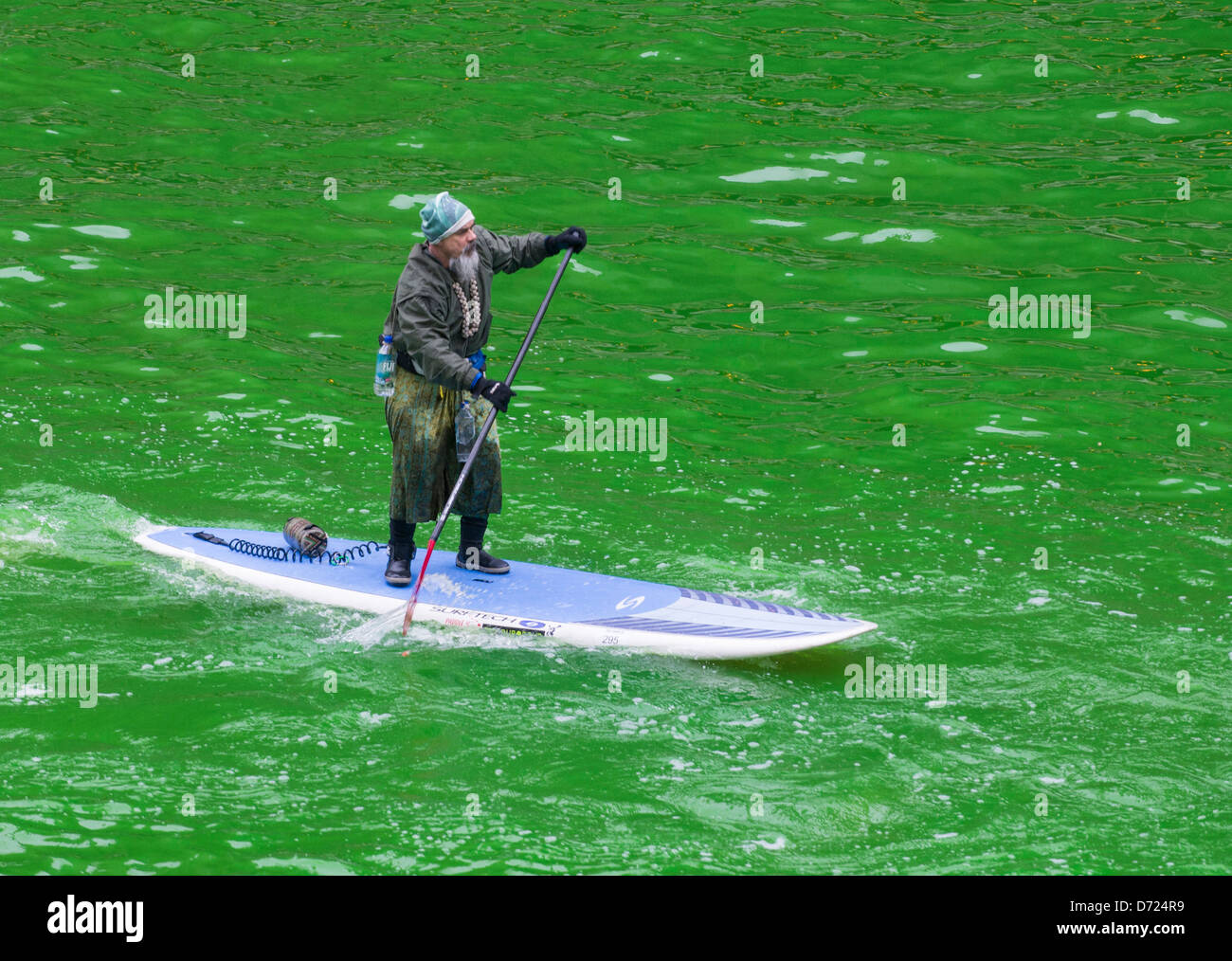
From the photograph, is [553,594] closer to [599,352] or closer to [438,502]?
[438,502]

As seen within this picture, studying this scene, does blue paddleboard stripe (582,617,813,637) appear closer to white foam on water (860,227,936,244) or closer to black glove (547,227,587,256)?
black glove (547,227,587,256)

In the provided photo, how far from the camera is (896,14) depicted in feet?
73.4

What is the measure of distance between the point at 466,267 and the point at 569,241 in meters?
0.60

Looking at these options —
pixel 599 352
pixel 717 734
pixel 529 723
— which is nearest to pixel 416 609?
pixel 529 723

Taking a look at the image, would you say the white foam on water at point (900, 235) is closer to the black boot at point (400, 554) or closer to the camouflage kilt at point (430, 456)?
the camouflage kilt at point (430, 456)

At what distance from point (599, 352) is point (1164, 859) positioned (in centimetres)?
864

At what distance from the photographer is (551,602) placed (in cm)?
830

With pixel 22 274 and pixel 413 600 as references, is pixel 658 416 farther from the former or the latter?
pixel 22 274

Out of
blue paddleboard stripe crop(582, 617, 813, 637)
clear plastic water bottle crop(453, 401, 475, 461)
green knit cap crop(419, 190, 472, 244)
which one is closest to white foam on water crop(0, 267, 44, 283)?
clear plastic water bottle crop(453, 401, 475, 461)

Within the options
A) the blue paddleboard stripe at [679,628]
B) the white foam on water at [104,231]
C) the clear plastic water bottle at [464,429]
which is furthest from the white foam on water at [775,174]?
the blue paddleboard stripe at [679,628]

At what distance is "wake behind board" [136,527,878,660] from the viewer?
777 centimetres

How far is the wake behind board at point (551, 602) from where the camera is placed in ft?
25.5

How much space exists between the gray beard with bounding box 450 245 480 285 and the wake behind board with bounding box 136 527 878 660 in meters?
1.69

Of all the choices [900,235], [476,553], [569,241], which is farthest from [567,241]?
[900,235]
